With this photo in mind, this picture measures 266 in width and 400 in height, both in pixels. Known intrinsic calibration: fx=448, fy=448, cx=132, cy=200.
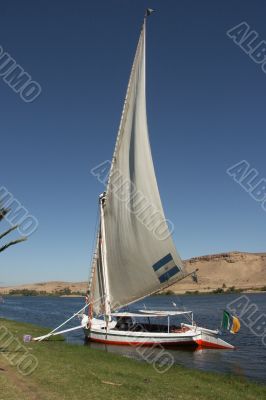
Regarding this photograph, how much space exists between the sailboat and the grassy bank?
10517 millimetres

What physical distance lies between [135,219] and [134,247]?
7.65ft

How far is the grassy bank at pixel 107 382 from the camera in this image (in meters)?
16.4

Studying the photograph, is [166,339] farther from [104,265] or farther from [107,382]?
[107,382]

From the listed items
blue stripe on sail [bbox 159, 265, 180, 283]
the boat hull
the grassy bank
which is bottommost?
the grassy bank

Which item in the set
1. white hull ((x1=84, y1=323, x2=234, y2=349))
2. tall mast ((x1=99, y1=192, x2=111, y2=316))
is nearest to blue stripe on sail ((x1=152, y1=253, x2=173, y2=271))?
tall mast ((x1=99, y1=192, x2=111, y2=316))

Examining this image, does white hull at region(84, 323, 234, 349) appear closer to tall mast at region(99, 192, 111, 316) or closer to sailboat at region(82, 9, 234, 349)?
sailboat at region(82, 9, 234, 349)

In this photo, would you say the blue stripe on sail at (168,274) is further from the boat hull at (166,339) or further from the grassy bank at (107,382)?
the grassy bank at (107,382)

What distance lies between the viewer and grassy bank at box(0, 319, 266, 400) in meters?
16.4

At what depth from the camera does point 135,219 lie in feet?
122

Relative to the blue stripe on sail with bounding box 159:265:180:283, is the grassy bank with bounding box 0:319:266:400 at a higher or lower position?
lower

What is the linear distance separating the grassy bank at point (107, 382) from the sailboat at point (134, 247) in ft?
34.5

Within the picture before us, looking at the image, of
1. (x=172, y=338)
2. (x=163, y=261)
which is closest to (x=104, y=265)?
(x=163, y=261)

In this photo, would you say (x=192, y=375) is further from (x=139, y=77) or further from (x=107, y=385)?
(x=139, y=77)

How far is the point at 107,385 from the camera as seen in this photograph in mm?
18594
